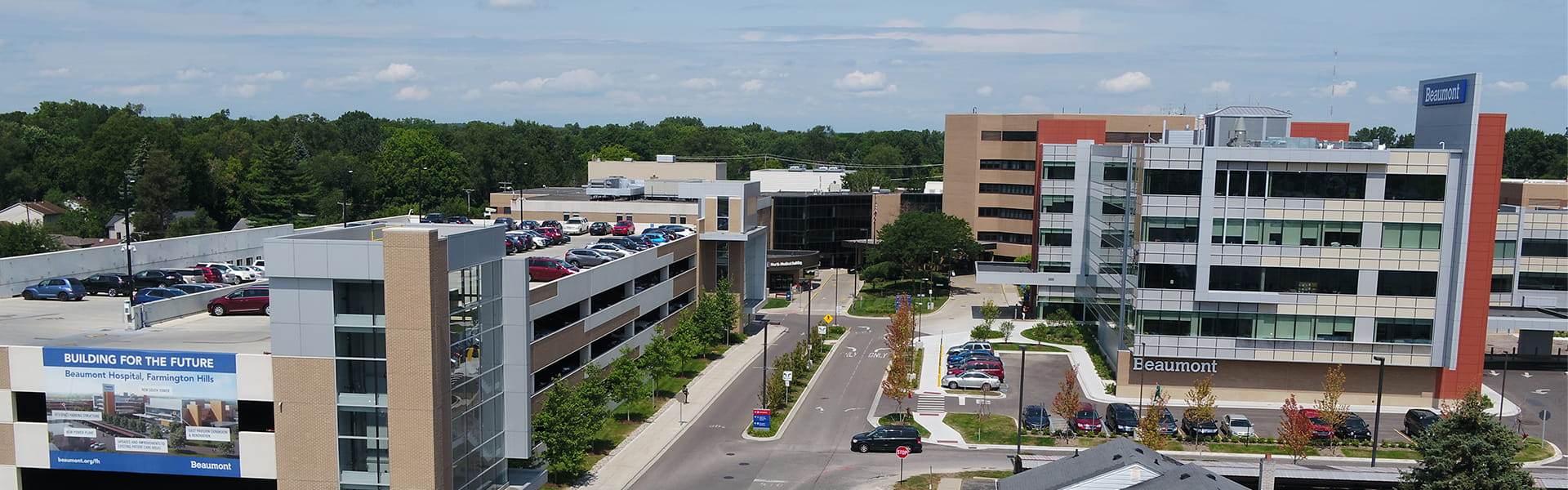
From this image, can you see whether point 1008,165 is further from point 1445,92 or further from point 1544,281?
point 1445,92

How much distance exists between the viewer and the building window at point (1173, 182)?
187 ft

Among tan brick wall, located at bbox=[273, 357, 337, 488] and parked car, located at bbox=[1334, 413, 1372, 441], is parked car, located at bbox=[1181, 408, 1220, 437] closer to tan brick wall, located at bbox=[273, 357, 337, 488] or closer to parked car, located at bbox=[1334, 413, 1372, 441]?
parked car, located at bbox=[1334, 413, 1372, 441]

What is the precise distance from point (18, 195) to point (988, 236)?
100 meters

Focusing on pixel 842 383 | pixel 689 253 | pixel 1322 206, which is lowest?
pixel 842 383

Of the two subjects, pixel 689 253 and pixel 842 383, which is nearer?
pixel 842 383

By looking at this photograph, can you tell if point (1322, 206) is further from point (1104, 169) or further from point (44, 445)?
point (44, 445)

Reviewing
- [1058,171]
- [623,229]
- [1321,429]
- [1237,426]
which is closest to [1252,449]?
[1237,426]

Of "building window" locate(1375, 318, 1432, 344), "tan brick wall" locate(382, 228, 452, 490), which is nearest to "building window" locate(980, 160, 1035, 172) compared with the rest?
"building window" locate(1375, 318, 1432, 344)

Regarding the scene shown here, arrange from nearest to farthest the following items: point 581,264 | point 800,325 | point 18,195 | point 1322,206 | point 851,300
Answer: point 1322,206, point 581,264, point 800,325, point 851,300, point 18,195

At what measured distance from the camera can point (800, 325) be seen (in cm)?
Answer: 8262

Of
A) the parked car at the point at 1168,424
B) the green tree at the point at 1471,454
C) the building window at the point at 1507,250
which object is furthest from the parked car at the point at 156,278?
the building window at the point at 1507,250

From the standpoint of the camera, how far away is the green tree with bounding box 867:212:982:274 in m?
93.1

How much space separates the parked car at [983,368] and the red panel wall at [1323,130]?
5095 centimetres

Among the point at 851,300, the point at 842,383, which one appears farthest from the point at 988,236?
the point at 842,383
